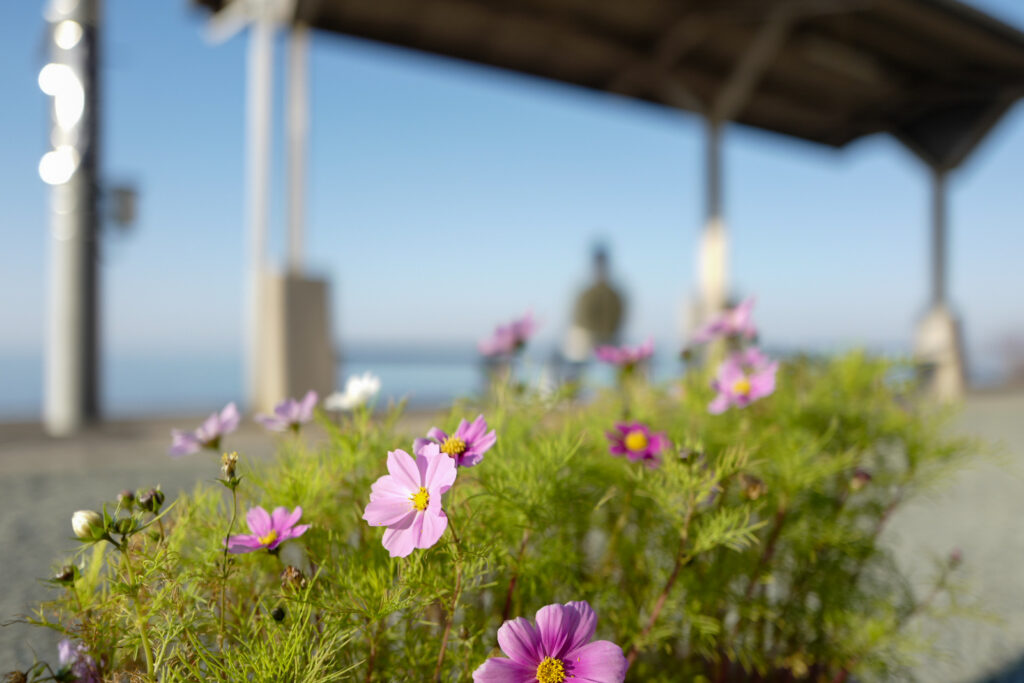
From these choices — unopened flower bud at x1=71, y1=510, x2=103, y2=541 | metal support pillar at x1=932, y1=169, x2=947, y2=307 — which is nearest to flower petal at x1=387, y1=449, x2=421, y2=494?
unopened flower bud at x1=71, y1=510, x2=103, y2=541

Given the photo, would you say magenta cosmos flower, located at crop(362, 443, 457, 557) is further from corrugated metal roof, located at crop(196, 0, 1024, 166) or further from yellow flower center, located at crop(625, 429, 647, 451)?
corrugated metal roof, located at crop(196, 0, 1024, 166)

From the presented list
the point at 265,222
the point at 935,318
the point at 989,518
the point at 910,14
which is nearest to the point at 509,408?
the point at 989,518

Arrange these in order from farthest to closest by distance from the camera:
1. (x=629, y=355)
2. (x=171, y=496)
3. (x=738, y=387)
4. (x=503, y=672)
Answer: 1. (x=171, y=496)
2. (x=629, y=355)
3. (x=738, y=387)
4. (x=503, y=672)

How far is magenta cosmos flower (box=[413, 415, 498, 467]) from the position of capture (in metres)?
0.65

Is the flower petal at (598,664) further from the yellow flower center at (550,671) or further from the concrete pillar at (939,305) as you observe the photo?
the concrete pillar at (939,305)

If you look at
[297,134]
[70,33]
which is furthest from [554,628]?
[297,134]

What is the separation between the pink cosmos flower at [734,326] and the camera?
128 centimetres

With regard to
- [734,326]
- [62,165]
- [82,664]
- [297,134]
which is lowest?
[82,664]

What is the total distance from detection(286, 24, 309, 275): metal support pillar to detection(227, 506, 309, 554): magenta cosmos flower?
462 cm

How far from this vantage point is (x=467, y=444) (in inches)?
27.4

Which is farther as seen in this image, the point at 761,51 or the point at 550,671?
the point at 761,51

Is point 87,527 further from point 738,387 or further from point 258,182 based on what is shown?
point 258,182

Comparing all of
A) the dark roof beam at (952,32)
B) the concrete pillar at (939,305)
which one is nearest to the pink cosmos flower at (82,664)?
the dark roof beam at (952,32)

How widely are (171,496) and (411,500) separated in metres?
1.70
